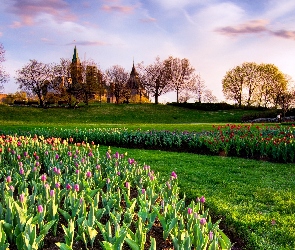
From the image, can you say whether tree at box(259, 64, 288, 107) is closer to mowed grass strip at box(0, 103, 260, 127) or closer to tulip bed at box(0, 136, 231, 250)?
mowed grass strip at box(0, 103, 260, 127)

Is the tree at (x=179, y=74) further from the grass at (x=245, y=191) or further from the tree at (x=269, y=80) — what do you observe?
the grass at (x=245, y=191)

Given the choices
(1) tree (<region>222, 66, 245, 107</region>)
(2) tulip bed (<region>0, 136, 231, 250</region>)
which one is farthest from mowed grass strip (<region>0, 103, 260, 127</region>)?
(2) tulip bed (<region>0, 136, 231, 250</region>)

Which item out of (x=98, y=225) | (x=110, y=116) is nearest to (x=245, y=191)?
(x=98, y=225)

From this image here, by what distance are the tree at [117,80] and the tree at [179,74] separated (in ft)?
29.1

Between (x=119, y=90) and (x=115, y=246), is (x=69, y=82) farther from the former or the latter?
(x=115, y=246)

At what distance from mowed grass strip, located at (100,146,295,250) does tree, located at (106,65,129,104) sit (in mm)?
55012

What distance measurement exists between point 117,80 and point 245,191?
61463mm

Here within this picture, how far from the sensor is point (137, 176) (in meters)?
6.48

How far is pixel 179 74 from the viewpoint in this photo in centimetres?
6681

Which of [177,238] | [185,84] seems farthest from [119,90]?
[177,238]

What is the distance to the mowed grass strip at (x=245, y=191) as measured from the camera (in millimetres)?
5020

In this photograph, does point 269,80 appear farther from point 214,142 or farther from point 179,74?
point 214,142

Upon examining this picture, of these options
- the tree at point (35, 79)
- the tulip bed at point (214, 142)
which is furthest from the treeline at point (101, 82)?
the tulip bed at point (214, 142)

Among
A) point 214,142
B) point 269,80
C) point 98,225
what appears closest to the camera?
point 98,225
